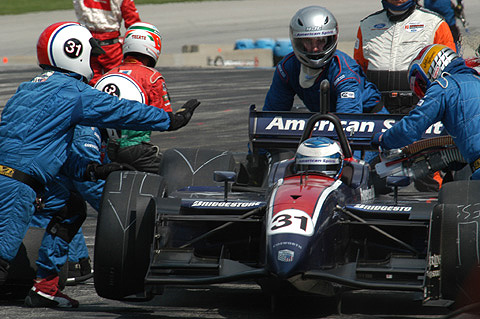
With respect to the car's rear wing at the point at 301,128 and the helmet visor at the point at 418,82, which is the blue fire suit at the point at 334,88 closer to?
the car's rear wing at the point at 301,128

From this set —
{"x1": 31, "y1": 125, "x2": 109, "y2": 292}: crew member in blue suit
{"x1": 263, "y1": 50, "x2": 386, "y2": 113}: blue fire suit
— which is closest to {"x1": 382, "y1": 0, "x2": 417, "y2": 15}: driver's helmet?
{"x1": 263, "y1": 50, "x2": 386, "y2": 113}: blue fire suit

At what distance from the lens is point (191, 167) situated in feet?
27.1

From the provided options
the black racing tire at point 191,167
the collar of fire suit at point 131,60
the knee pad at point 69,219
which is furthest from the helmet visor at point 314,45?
the knee pad at point 69,219

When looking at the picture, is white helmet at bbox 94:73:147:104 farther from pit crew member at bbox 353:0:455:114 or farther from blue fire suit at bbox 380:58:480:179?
pit crew member at bbox 353:0:455:114

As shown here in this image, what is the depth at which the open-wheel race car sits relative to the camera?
5602 mm

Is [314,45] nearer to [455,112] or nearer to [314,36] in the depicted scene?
[314,36]

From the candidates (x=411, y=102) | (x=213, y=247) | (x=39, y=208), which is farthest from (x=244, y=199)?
(x=411, y=102)

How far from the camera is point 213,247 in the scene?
655 centimetres

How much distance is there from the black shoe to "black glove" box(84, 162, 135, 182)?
865 millimetres

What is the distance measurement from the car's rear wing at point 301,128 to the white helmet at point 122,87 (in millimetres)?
1060

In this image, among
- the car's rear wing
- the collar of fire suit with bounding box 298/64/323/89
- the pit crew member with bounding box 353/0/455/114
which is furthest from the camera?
the pit crew member with bounding box 353/0/455/114

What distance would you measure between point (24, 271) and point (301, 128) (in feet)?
8.05

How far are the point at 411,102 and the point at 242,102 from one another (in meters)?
8.50

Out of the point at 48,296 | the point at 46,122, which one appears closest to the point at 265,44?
the point at 46,122
